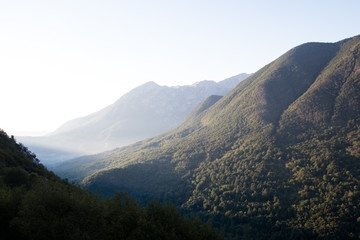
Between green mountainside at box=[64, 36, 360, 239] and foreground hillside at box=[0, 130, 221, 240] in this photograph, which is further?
green mountainside at box=[64, 36, 360, 239]

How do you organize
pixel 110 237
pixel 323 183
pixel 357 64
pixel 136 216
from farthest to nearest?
1. pixel 357 64
2. pixel 323 183
3. pixel 136 216
4. pixel 110 237

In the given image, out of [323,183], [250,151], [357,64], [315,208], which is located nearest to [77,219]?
[315,208]

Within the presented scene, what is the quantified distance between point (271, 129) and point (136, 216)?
166m

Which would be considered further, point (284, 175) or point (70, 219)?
point (284, 175)

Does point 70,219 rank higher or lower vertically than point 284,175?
higher

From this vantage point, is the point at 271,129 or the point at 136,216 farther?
the point at 271,129

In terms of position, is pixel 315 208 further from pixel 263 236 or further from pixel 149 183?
pixel 149 183

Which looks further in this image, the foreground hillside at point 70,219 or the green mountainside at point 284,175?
the green mountainside at point 284,175

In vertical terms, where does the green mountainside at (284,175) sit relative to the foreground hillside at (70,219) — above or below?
below

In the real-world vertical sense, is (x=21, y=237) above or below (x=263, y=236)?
above

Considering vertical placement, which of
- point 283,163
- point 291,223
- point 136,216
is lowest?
point 291,223

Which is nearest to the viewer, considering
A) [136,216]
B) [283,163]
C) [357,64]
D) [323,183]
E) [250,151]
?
[136,216]

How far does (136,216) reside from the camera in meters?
40.4

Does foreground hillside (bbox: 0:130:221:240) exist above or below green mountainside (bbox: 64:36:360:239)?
above
